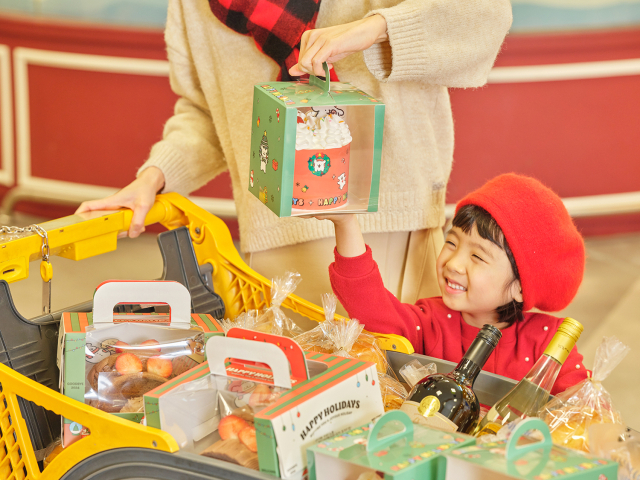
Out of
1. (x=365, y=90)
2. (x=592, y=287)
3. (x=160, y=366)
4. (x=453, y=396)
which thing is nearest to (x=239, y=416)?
(x=160, y=366)

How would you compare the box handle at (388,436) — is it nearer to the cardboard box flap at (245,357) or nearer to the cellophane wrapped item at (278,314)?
the cardboard box flap at (245,357)

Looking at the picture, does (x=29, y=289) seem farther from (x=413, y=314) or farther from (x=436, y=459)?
(x=436, y=459)

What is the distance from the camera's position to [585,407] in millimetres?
955

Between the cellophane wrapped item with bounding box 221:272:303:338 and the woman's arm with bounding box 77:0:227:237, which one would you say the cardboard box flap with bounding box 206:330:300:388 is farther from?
the woman's arm with bounding box 77:0:227:237

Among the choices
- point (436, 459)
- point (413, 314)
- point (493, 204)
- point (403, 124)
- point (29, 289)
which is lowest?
point (29, 289)

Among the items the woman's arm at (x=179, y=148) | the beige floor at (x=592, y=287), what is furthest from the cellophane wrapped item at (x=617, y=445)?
the beige floor at (x=592, y=287)

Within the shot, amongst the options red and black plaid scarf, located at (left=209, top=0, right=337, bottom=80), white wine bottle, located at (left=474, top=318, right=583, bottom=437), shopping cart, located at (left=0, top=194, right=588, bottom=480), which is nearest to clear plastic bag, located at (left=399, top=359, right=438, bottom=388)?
shopping cart, located at (left=0, top=194, right=588, bottom=480)

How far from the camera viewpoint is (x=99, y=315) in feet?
3.51

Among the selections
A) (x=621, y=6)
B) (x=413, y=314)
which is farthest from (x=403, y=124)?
(x=621, y=6)

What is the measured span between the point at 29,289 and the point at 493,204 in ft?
10.3

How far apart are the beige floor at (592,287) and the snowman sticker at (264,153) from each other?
7.23 ft

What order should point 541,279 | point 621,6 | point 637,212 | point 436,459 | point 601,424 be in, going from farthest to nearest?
point 637,212
point 621,6
point 541,279
point 601,424
point 436,459

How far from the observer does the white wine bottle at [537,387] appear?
100cm

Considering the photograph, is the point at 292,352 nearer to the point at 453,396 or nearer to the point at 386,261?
the point at 453,396
